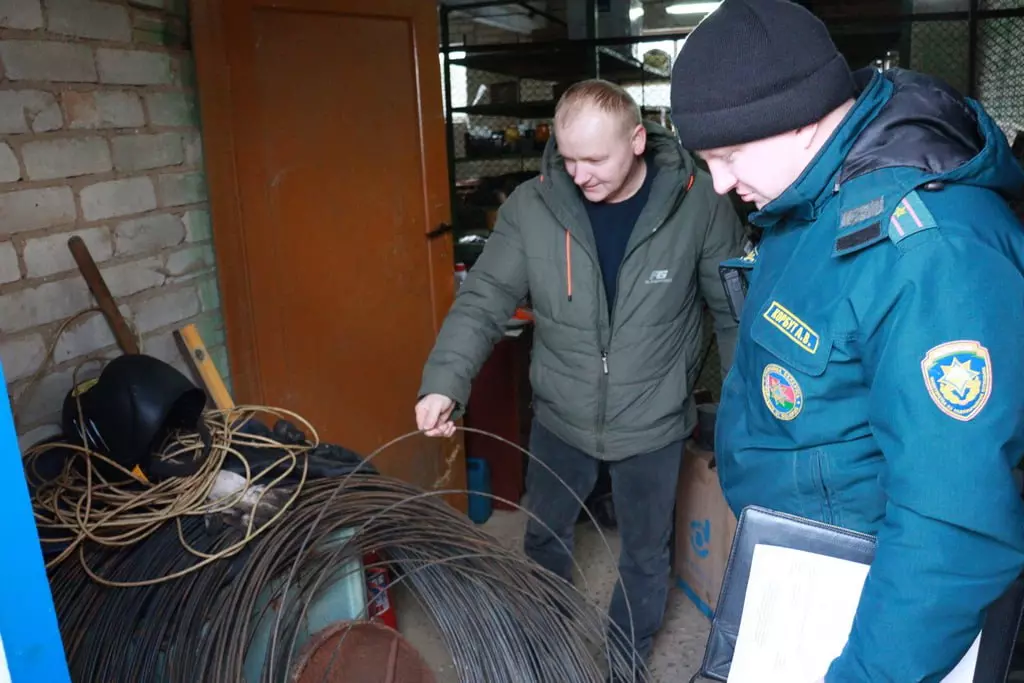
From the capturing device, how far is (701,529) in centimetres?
273

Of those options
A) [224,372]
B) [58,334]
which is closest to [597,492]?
[224,372]

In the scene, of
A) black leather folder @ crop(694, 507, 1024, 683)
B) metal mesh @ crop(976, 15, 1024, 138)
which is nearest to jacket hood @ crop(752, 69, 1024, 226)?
black leather folder @ crop(694, 507, 1024, 683)

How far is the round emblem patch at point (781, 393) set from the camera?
3.83 feet

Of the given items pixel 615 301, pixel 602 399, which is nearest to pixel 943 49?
pixel 615 301

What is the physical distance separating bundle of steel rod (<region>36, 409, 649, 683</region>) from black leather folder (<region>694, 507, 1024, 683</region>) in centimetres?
40

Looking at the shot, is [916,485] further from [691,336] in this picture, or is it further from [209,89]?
[209,89]

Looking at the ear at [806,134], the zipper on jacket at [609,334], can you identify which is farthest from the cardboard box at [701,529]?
the ear at [806,134]

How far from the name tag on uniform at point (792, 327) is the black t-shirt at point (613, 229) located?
962 millimetres

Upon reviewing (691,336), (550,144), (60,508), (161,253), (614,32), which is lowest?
(60,508)

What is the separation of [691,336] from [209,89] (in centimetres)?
151

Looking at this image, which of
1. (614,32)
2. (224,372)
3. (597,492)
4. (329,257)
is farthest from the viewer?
(614,32)

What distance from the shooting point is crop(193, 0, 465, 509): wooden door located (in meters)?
2.55

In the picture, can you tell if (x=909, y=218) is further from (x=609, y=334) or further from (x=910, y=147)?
(x=609, y=334)

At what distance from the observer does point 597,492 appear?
11.0ft
